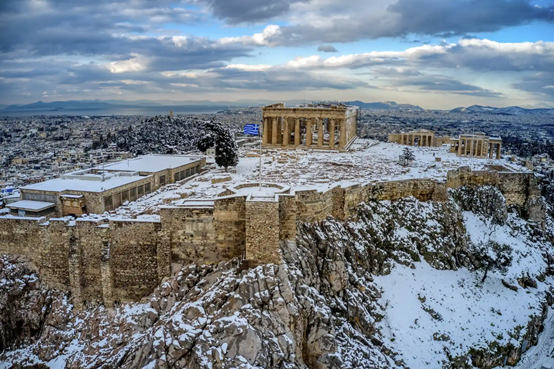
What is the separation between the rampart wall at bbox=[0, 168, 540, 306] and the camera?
18609 mm

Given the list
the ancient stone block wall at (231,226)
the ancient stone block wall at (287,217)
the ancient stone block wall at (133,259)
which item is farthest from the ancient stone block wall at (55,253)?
the ancient stone block wall at (287,217)

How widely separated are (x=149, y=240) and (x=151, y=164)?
49.0 feet

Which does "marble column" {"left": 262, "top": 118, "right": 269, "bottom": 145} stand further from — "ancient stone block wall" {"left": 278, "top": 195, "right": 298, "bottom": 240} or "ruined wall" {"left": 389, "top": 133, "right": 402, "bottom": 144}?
"ancient stone block wall" {"left": 278, "top": 195, "right": 298, "bottom": 240}

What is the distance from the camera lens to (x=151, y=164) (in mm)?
34344

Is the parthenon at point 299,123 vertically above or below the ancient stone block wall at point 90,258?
above

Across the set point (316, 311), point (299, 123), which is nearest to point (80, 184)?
point (316, 311)

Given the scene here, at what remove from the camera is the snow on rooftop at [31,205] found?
933 inches

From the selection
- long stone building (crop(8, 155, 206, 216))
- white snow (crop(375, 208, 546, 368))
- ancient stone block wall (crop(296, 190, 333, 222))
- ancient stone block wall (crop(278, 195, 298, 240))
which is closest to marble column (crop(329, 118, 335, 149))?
long stone building (crop(8, 155, 206, 216))

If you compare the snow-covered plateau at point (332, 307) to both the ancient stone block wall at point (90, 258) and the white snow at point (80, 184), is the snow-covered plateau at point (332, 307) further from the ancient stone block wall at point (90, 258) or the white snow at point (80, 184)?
the white snow at point (80, 184)

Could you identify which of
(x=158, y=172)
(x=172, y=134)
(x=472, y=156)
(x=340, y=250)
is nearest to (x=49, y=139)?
(x=172, y=134)

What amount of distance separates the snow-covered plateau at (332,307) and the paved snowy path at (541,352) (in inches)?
2.9

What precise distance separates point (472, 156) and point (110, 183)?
39.5 meters

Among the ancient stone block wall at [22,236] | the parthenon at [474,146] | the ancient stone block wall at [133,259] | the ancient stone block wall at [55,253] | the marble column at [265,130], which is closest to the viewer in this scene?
the ancient stone block wall at [133,259]

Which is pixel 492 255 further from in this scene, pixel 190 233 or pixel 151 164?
pixel 151 164
